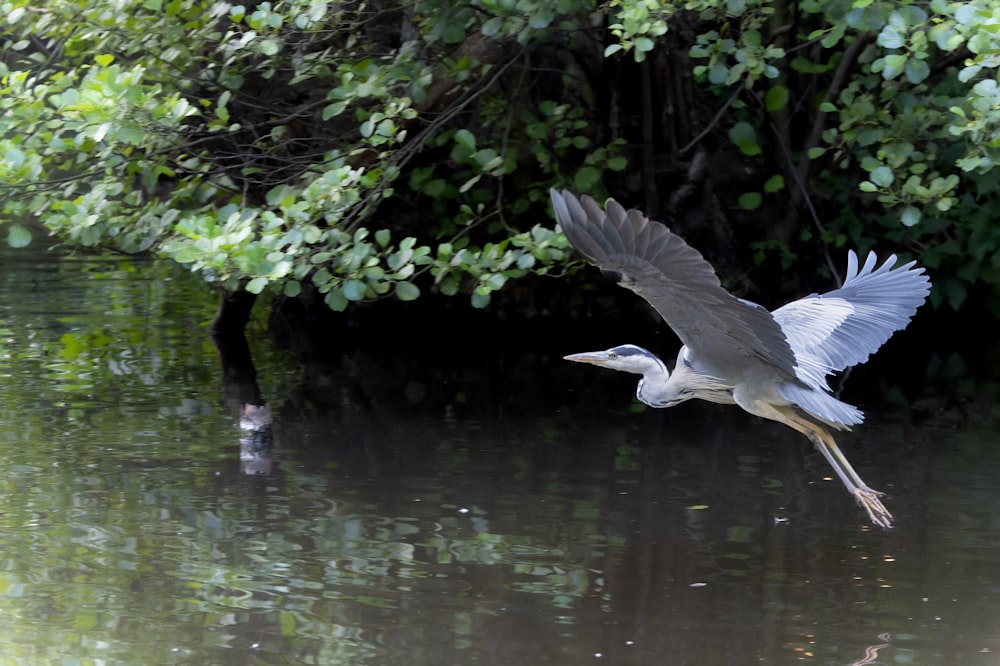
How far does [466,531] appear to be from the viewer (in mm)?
5488

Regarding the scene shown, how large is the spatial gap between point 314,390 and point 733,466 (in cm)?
313

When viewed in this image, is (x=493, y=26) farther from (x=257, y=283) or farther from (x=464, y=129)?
(x=257, y=283)

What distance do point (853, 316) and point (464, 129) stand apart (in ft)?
10.7

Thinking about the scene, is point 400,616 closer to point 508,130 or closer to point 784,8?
point 508,130

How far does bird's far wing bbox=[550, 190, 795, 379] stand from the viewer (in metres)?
→ 3.77

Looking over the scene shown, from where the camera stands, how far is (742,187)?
975 centimetres

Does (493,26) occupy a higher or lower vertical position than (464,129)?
higher

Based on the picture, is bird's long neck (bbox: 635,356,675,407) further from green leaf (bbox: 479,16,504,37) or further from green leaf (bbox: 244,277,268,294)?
green leaf (bbox: 479,16,504,37)

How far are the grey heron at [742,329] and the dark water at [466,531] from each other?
0.58 meters

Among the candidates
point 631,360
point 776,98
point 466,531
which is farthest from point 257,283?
point 776,98

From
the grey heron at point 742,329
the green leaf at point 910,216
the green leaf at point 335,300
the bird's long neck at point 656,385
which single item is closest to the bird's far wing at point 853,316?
the grey heron at point 742,329

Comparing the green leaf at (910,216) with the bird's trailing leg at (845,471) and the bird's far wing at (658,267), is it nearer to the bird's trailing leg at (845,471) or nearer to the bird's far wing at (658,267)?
the bird's trailing leg at (845,471)

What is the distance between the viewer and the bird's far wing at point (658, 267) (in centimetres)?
377

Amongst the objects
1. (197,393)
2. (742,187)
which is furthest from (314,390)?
(742,187)
